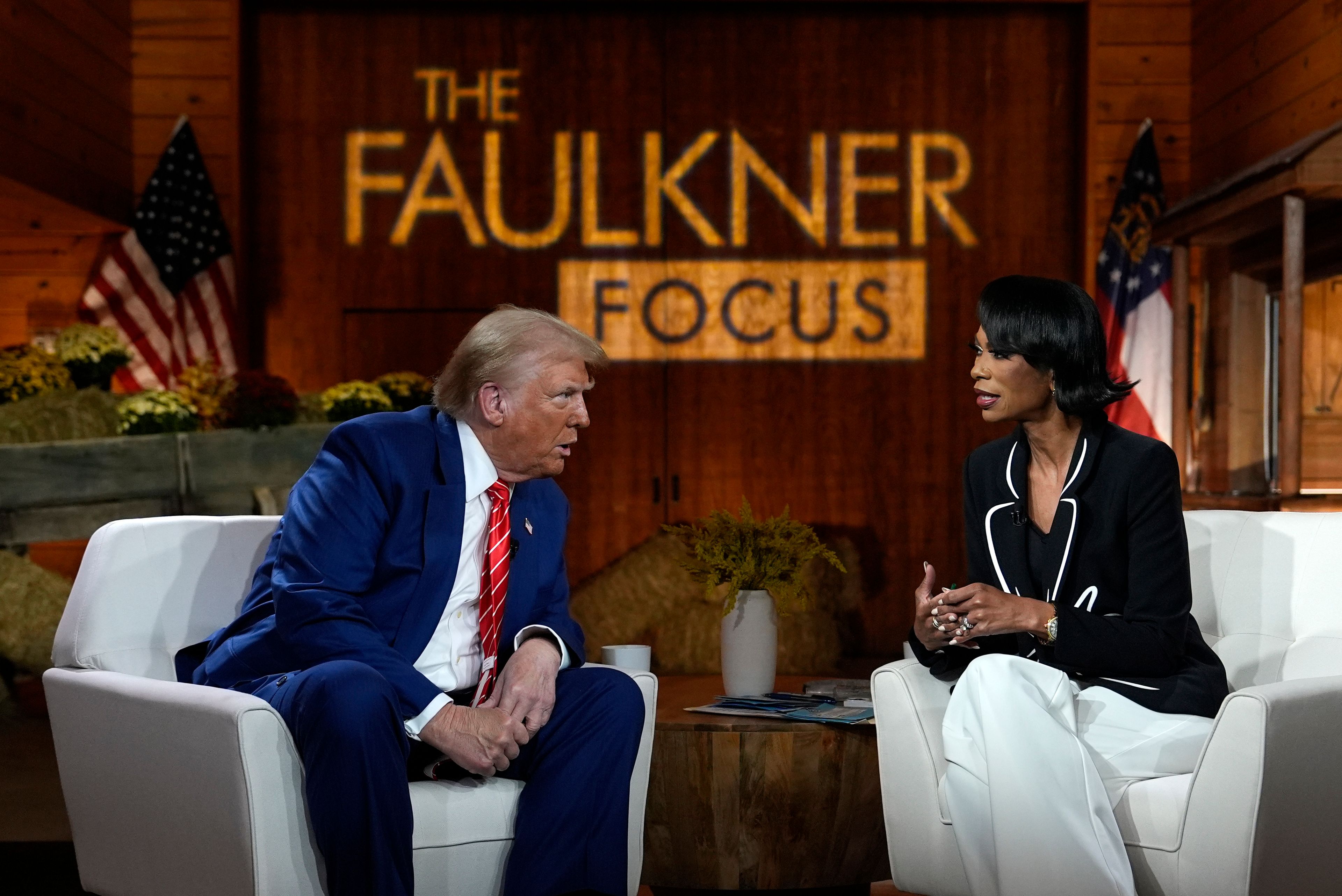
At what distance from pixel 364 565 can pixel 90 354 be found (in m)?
2.93

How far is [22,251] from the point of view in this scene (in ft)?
18.4

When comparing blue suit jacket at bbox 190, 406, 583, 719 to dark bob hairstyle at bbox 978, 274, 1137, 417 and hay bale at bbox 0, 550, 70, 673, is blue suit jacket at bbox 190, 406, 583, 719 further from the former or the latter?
hay bale at bbox 0, 550, 70, 673

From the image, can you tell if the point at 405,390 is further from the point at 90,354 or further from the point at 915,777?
the point at 915,777

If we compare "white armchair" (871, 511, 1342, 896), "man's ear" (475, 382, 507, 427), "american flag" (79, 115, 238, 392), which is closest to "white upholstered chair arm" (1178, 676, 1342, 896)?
"white armchair" (871, 511, 1342, 896)

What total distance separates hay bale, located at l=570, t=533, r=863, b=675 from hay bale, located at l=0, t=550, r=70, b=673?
209cm

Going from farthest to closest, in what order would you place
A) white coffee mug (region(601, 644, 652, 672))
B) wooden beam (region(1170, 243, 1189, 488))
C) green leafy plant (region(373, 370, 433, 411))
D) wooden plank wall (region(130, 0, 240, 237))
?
wooden plank wall (region(130, 0, 240, 237)), wooden beam (region(1170, 243, 1189, 488)), green leafy plant (region(373, 370, 433, 411)), white coffee mug (region(601, 644, 652, 672))

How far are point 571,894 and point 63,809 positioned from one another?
6.34 ft

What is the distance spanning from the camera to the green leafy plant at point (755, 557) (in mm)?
2875

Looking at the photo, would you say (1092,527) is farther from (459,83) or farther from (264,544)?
(459,83)

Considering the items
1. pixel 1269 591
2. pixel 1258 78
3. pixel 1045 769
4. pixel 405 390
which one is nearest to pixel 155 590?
pixel 1045 769

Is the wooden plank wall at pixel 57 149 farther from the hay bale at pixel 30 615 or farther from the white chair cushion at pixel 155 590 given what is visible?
the white chair cushion at pixel 155 590

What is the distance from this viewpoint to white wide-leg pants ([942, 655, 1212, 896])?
6.22 feet

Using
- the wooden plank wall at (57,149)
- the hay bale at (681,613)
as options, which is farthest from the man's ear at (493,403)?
the wooden plank wall at (57,149)

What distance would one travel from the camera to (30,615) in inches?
175
